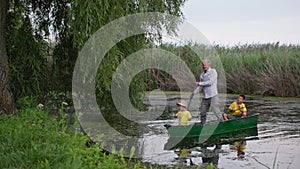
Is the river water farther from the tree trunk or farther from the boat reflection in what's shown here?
the tree trunk

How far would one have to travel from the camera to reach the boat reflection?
7739 millimetres

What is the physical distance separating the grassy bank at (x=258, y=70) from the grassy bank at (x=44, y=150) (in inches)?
465

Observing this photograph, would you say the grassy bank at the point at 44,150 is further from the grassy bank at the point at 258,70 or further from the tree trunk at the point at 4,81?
the grassy bank at the point at 258,70

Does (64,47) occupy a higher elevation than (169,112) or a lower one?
higher

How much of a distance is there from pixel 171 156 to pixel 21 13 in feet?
13.2

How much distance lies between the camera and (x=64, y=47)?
33.2ft

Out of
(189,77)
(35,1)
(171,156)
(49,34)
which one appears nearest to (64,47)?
(49,34)

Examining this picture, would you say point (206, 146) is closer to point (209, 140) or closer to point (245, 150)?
point (209, 140)

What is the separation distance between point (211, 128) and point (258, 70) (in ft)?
33.2

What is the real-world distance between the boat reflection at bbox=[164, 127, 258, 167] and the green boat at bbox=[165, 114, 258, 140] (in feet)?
0.25

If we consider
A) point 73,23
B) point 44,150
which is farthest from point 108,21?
point 44,150

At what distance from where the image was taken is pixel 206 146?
9.00 metres

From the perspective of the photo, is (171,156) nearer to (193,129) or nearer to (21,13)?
(193,129)

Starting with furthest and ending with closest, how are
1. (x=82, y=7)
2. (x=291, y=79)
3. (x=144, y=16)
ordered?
(x=291, y=79) → (x=144, y=16) → (x=82, y=7)
